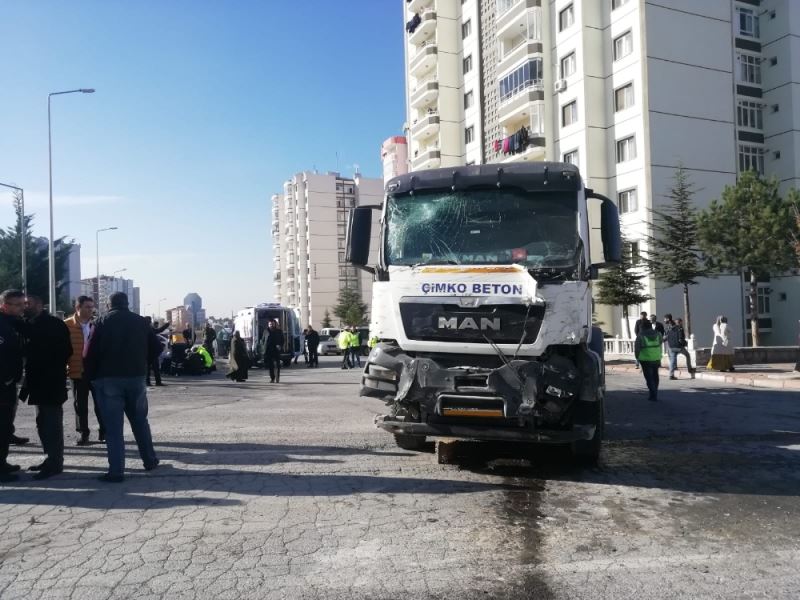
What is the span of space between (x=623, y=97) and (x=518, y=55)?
27.6 ft

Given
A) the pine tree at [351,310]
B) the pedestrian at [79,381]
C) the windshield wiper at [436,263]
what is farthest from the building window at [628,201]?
the pine tree at [351,310]

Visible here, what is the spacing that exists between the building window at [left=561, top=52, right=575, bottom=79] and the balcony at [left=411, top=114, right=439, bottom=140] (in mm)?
15961

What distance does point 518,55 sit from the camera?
41344mm

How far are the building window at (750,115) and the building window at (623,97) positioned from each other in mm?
7015

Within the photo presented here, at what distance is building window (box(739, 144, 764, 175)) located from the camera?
3762 cm

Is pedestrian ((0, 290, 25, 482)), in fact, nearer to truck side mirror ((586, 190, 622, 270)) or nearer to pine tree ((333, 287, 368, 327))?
truck side mirror ((586, 190, 622, 270))

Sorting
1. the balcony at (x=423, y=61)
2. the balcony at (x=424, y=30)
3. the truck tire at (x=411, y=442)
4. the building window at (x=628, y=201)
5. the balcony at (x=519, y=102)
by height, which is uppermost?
the balcony at (x=424, y=30)

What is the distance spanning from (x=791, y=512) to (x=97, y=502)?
5763 mm

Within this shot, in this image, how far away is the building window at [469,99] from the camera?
52.1 metres

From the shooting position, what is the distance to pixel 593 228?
7348mm

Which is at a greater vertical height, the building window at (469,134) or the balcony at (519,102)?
the building window at (469,134)

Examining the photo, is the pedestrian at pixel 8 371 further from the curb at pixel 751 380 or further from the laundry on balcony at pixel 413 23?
the laundry on balcony at pixel 413 23

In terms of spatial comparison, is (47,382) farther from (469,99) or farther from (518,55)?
(469,99)

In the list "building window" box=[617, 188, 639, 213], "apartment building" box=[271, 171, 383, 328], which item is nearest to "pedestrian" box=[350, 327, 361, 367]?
"building window" box=[617, 188, 639, 213]
